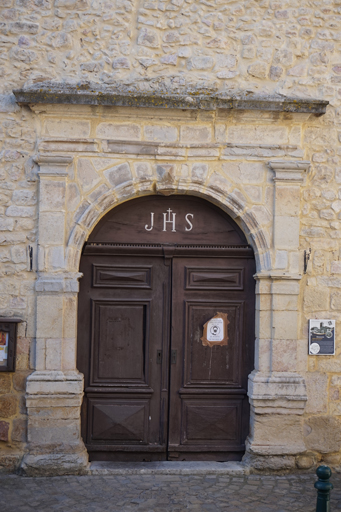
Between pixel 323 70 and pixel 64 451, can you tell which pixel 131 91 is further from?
pixel 64 451

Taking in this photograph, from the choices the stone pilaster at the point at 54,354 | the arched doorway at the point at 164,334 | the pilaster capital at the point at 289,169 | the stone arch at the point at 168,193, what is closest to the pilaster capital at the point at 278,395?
the arched doorway at the point at 164,334

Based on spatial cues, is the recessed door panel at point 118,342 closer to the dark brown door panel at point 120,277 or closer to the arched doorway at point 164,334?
the arched doorway at point 164,334

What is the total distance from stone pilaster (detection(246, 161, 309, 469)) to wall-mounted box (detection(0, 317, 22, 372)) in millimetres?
2166

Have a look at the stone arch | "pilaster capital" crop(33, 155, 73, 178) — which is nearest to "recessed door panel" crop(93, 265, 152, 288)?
the stone arch

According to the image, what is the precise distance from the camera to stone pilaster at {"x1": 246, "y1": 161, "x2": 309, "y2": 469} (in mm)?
4859

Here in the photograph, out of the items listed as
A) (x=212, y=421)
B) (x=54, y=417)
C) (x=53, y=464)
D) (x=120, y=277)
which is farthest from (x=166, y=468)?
(x=120, y=277)

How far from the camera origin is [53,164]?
15.9 feet

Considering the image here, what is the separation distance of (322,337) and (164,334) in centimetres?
147

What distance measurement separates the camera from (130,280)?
16.7ft

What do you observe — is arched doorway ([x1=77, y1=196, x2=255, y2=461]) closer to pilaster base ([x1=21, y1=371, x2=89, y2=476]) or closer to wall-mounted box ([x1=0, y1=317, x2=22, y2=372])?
pilaster base ([x1=21, y1=371, x2=89, y2=476])

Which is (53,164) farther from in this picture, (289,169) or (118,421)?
(118,421)

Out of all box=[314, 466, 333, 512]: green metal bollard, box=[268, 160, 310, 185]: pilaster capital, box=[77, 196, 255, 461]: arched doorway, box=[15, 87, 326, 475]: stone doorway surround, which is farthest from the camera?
box=[77, 196, 255, 461]: arched doorway

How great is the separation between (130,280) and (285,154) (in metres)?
1.87

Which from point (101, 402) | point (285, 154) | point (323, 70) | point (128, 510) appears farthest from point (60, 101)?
point (128, 510)
